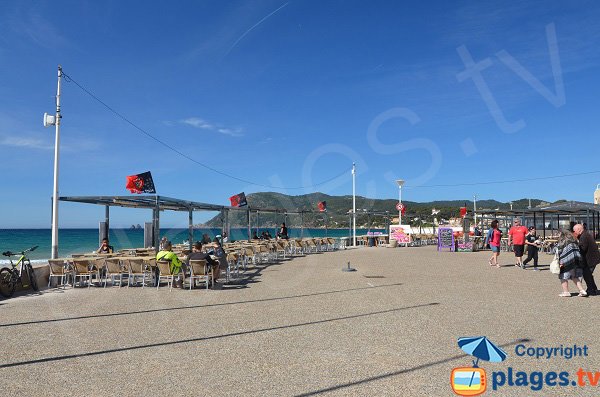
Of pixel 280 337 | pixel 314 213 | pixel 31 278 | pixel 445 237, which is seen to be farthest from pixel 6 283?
pixel 445 237

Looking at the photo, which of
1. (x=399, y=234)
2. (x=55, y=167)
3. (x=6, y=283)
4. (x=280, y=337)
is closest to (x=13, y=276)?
(x=6, y=283)

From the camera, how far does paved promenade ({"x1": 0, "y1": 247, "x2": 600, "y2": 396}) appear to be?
430 centimetres

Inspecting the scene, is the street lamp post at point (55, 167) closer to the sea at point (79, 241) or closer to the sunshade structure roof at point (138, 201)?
the sunshade structure roof at point (138, 201)

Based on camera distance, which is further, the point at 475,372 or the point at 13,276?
the point at 13,276

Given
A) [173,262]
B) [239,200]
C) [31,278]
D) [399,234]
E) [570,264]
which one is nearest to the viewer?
[570,264]

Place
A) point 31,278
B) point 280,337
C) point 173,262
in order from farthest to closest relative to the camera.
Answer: point 31,278 → point 173,262 → point 280,337

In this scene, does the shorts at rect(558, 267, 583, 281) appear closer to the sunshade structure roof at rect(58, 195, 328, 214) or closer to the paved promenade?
the paved promenade

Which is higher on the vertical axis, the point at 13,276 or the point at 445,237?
the point at 445,237

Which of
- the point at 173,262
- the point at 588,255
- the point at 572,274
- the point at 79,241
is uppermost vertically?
the point at 588,255

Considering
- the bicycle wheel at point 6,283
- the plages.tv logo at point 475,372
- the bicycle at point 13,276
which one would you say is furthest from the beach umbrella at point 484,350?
the bicycle wheel at point 6,283

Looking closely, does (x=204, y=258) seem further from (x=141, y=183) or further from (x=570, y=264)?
(x=570, y=264)

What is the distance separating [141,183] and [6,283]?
13.3 ft

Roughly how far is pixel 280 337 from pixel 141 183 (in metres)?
8.04

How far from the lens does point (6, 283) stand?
31.7ft
